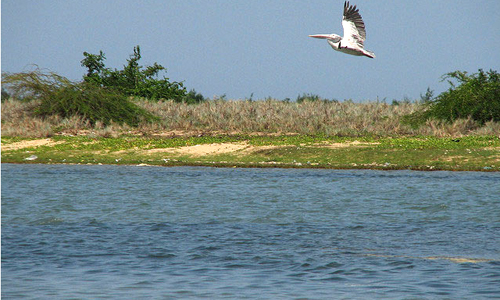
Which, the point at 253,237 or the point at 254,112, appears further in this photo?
the point at 254,112

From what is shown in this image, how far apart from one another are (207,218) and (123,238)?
262cm

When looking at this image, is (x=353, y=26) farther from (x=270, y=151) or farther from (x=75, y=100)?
(x=75, y=100)

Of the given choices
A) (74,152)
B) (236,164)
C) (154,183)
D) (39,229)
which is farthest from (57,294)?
(74,152)

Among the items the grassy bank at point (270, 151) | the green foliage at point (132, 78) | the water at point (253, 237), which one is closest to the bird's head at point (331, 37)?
the water at point (253, 237)

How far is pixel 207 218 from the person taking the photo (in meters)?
14.6

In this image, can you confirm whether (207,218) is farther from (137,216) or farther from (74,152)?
(74,152)

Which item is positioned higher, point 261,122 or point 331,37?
point 331,37

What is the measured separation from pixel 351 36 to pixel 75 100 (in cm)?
2216

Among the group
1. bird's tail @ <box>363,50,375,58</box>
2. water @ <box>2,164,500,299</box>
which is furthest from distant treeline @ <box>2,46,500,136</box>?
bird's tail @ <box>363,50,375,58</box>

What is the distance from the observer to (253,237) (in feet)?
40.4

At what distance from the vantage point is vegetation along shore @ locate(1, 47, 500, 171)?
81.5ft

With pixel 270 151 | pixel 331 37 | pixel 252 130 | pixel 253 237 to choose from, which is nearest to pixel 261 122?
pixel 252 130

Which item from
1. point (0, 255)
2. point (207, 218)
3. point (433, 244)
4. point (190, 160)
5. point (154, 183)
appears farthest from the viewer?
point (190, 160)

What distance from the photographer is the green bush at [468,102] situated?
1235 inches
